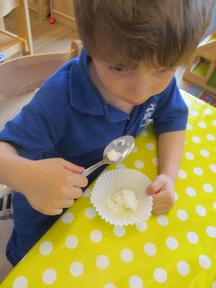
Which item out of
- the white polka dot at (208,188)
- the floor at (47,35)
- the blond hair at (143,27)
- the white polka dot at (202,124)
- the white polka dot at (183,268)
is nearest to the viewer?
the blond hair at (143,27)

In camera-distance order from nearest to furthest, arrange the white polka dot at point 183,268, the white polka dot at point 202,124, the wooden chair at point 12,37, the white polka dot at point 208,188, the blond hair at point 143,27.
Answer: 1. the blond hair at point 143,27
2. the white polka dot at point 183,268
3. the white polka dot at point 208,188
4. the white polka dot at point 202,124
5. the wooden chair at point 12,37

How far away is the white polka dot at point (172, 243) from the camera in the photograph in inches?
18.0

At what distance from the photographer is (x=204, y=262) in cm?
45

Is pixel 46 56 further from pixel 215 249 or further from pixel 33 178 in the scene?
pixel 215 249

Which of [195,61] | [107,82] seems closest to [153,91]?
[107,82]

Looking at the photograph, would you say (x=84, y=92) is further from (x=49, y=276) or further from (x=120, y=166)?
(x=49, y=276)

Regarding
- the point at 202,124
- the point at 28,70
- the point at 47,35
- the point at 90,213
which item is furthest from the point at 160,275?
the point at 47,35

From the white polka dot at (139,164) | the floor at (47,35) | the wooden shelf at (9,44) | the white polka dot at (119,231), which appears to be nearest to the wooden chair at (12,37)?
the wooden shelf at (9,44)

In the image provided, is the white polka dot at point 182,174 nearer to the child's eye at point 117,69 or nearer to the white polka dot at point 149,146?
the white polka dot at point 149,146

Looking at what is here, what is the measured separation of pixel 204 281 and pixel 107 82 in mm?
354

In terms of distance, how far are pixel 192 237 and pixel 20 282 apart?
0.28 meters

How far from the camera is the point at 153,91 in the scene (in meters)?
0.45

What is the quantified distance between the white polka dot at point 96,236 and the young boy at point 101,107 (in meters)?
0.07

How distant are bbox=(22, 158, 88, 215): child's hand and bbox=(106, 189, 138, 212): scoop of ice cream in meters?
0.09
